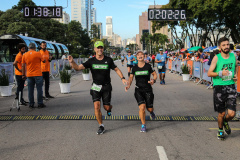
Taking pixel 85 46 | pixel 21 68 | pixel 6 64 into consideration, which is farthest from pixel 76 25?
pixel 21 68

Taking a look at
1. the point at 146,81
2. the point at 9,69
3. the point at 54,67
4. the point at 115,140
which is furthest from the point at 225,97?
the point at 54,67

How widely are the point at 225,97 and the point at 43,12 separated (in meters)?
16.3

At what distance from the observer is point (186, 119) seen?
6660 millimetres

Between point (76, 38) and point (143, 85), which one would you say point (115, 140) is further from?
point (76, 38)

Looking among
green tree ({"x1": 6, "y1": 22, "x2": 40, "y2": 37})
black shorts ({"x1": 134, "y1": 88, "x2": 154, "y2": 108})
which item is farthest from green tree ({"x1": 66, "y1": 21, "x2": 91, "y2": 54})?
black shorts ({"x1": 134, "y1": 88, "x2": 154, "y2": 108})

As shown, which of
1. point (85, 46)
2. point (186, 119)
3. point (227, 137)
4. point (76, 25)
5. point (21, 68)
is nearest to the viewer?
point (227, 137)

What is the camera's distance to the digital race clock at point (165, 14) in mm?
18844

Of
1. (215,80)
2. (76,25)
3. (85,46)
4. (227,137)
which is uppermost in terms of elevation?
(76,25)

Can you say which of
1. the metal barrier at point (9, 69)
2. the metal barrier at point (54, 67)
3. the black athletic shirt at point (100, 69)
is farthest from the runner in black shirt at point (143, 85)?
the metal barrier at point (54, 67)

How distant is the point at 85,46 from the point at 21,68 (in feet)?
305

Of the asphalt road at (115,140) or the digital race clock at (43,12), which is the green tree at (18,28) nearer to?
the digital race clock at (43,12)

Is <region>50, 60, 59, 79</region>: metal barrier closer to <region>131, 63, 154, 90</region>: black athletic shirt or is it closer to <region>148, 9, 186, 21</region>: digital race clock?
<region>148, 9, 186, 21</region>: digital race clock

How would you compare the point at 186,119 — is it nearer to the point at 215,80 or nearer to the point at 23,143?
the point at 215,80

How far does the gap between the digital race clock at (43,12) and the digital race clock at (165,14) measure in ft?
20.5
